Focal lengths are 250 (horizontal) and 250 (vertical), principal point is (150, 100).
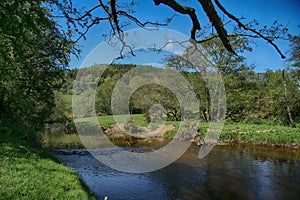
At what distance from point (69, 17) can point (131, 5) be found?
4.34ft

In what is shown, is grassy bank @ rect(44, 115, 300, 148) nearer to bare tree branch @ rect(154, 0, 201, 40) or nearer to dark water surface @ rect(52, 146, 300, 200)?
dark water surface @ rect(52, 146, 300, 200)

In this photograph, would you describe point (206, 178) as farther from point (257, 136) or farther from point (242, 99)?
point (242, 99)

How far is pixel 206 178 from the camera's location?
28.4 ft

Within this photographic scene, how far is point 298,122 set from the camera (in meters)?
19.6

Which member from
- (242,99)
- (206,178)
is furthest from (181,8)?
(242,99)

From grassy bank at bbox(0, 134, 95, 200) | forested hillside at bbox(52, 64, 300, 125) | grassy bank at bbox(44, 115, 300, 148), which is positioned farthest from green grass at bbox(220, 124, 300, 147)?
grassy bank at bbox(0, 134, 95, 200)

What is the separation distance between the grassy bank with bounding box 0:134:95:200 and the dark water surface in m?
1.23

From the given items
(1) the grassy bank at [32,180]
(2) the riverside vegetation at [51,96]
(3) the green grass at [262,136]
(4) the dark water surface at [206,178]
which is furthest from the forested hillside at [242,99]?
(1) the grassy bank at [32,180]

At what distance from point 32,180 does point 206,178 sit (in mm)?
5641

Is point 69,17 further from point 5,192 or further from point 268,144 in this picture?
point 268,144

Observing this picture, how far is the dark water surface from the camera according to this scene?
7.14m

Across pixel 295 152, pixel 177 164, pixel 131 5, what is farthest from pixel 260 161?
pixel 131 5

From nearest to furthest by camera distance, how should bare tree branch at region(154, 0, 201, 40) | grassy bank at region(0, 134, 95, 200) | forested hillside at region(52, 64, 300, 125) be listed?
1. bare tree branch at region(154, 0, 201, 40)
2. grassy bank at region(0, 134, 95, 200)
3. forested hillside at region(52, 64, 300, 125)

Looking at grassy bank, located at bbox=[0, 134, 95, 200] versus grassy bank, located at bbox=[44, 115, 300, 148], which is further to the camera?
grassy bank, located at bbox=[44, 115, 300, 148]
